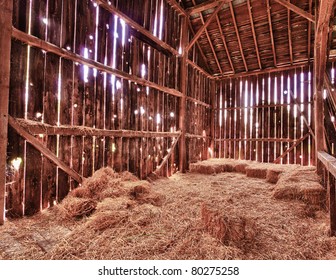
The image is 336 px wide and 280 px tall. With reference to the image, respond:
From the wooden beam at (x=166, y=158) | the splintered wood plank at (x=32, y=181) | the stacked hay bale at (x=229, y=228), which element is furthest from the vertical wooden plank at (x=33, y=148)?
the wooden beam at (x=166, y=158)

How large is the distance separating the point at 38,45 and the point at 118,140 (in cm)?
245

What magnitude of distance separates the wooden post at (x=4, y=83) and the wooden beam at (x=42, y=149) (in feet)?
0.52

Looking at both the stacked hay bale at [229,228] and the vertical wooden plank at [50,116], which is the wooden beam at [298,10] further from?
the vertical wooden plank at [50,116]

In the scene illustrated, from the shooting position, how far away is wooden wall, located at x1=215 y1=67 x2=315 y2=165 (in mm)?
8492

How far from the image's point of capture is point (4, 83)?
2.97m

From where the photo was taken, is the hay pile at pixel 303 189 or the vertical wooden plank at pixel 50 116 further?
the hay pile at pixel 303 189

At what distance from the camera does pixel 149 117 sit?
6.14 meters

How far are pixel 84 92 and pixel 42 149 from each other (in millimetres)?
1447

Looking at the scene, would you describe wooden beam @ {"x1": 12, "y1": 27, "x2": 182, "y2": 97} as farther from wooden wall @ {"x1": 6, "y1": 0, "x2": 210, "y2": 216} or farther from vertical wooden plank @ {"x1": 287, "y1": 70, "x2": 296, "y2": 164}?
vertical wooden plank @ {"x1": 287, "y1": 70, "x2": 296, "y2": 164}

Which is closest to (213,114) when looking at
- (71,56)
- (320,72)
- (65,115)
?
(320,72)

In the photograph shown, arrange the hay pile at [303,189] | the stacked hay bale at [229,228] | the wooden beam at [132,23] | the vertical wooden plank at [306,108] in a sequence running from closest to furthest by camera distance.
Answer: the stacked hay bale at [229,228]
the hay pile at [303,189]
the wooden beam at [132,23]
the vertical wooden plank at [306,108]

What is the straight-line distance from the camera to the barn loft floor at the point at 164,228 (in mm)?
2293

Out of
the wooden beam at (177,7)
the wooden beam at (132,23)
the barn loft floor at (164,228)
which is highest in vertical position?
the wooden beam at (177,7)

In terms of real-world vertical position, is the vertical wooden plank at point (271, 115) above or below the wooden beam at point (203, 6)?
below
